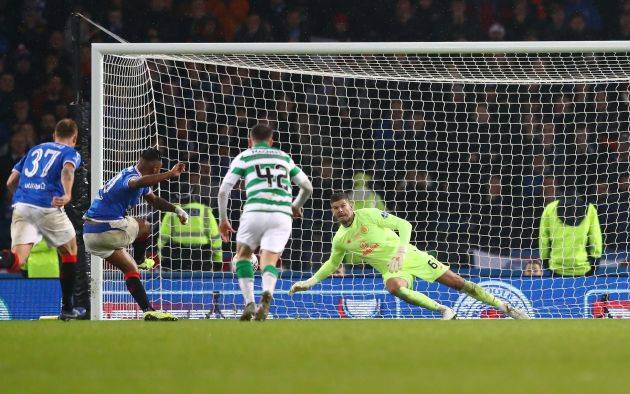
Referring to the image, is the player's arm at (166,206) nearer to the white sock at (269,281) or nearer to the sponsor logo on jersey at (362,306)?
the white sock at (269,281)

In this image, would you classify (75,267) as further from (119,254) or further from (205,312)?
(205,312)

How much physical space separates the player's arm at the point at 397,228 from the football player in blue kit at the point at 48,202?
2803 millimetres

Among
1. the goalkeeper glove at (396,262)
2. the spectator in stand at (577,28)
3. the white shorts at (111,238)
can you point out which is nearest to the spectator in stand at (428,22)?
the spectator in stand at (577,28)

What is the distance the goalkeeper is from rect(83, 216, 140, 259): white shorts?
169 centimetres

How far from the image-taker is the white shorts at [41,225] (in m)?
9.92

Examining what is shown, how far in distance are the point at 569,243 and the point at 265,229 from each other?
4.66 m

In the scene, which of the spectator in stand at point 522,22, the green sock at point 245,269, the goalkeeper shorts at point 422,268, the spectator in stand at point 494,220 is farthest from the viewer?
the spectator in stand at point 522,22

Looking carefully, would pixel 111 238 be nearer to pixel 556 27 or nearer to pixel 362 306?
pixel 362 306

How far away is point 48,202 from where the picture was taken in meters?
9.92

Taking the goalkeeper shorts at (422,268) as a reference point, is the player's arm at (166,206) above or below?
above

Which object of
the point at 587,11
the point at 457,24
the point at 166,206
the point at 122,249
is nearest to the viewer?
the point at 166,206

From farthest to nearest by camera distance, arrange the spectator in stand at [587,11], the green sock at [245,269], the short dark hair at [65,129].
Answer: the spectator in stand at [587,11] < the short dark hair at [65,129] < the green sock at [245,269]

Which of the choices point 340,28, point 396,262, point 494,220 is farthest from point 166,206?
point 340,28

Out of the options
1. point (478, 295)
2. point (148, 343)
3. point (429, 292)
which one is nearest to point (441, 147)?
point (429, 292)
